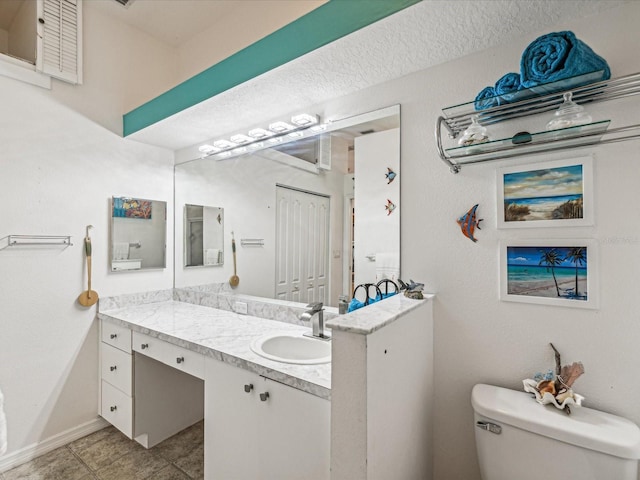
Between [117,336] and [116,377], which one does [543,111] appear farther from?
[116,377]

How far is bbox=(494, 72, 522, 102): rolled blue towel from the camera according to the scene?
110cm

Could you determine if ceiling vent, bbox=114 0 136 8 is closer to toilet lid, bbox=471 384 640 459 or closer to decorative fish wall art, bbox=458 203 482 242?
decorative fish wall art, bbox=458 203 482 242

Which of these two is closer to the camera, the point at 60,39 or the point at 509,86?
the point at 509,86

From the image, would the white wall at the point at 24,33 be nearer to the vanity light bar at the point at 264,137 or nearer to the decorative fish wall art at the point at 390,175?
the vanity light bar at the point at 264,137

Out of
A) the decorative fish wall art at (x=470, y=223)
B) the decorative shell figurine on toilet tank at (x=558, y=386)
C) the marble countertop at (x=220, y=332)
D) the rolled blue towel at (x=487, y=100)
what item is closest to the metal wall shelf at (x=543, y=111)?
the rolled blue towel at (x=487, y=100)

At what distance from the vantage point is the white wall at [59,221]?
1910mm

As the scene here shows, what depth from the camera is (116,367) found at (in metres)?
2.12

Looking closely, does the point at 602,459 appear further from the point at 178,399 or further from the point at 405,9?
the point at 178,399

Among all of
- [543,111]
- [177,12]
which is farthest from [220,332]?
[177,12]

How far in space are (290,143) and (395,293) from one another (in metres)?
1.17

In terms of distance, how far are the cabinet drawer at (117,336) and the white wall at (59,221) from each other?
13 centimetres

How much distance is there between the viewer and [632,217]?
3.47 ft

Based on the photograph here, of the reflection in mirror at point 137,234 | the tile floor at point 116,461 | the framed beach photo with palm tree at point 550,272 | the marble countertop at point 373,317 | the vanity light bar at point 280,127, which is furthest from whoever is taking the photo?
the reflection in mirror at point 137,234

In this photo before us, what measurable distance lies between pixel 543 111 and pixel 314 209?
1191mm
